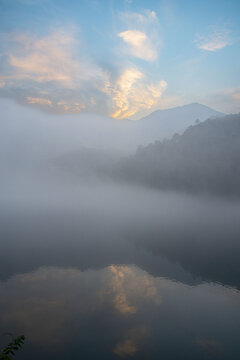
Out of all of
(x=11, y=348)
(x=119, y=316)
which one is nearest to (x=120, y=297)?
(x=119, y=316)

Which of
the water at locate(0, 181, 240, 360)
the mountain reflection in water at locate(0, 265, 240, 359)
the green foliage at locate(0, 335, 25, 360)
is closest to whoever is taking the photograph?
the green foliage at locate(0, 335, 25, 360)

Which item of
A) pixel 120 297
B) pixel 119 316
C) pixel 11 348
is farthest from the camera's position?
pixel 120 297

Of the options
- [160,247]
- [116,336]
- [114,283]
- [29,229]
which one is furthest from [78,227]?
[116,336]

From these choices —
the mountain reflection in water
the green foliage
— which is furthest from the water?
the green foliage

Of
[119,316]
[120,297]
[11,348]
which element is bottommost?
[120,297]

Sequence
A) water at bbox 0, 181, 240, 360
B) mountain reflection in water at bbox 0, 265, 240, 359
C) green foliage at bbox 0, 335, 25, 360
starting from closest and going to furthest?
green foliage at bbox 0, 335, 25, 360
mountain reflection in water at bbox 0, 265, 240, 359
water at bbox 0, 181, 240, 360

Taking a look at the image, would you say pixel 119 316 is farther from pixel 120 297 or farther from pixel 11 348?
pixel 11 348

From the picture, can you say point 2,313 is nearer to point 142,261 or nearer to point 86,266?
point 86,266

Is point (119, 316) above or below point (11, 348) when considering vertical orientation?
below

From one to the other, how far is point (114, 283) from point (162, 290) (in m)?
8.78

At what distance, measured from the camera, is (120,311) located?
105 ft

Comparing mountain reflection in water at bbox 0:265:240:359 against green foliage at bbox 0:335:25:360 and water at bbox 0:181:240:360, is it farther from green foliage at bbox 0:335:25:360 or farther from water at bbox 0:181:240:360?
green foliage at bbox 0:335:25:360

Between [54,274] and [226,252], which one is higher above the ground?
[226,252]

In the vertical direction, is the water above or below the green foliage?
below
